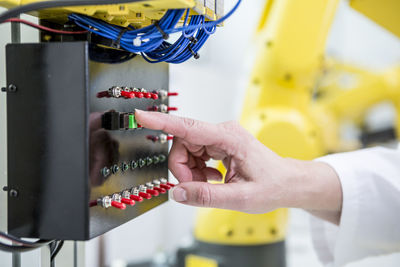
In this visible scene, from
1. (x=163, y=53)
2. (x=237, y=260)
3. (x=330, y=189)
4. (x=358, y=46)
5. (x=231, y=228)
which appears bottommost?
(x=237, y=260)

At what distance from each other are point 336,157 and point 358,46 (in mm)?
5922

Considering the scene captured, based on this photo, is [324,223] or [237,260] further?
[237,260]

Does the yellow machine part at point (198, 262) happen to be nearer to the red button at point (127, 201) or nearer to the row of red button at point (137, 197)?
the row of red button at point (137, 197)

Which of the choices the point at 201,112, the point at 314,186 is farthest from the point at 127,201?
the point at 201,112

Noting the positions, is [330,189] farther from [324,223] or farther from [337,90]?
[337,90]

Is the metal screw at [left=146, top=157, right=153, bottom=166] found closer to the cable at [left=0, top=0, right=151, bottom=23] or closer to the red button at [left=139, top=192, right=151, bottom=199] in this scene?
the red button at [left=139, top=192, right=151, bottom=199]

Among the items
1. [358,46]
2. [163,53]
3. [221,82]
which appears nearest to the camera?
[163,53]

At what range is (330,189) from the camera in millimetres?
906

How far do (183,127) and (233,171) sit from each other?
176 mm

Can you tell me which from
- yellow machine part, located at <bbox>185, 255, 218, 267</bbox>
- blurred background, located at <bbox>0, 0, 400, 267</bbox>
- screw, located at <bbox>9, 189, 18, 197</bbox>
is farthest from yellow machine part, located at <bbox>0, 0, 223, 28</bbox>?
blurred background, located at <bbox>0, 0, 400, 267</bbox>

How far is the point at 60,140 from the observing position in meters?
0.50

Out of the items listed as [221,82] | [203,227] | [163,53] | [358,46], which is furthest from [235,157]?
[358,46]

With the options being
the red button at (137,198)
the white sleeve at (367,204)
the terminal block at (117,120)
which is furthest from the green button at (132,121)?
the white sleeve at (367,204)

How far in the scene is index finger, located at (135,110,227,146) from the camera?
1.93 feet
